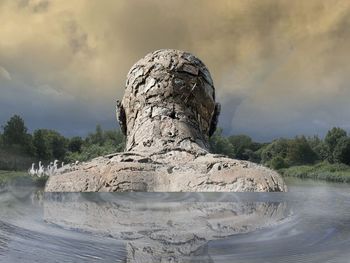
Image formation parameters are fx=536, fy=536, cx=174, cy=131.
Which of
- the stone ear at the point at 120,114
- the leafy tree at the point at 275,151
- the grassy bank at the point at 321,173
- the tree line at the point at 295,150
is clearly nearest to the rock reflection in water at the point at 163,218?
the grassy bank at the point at 321,173

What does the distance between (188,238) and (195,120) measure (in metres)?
4.10

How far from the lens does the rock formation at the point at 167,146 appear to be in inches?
134

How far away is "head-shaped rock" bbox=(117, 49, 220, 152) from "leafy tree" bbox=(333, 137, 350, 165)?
Result: 3918 centimetres

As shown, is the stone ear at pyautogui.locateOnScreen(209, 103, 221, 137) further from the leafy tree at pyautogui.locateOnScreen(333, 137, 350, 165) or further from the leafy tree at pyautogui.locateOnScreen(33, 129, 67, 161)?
the leafy tree at pyautogui.locateOnScreen(333, 137, 350, 165)

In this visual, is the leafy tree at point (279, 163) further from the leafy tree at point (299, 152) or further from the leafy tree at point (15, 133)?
the leafy tree at point (15, 133)

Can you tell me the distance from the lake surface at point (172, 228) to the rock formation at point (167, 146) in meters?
0.94

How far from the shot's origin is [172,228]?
1774mm

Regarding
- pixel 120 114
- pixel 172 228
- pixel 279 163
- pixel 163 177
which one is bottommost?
pixel 172 228

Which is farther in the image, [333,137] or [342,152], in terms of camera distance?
[333,137]

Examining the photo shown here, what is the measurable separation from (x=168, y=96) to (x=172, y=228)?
3819mm

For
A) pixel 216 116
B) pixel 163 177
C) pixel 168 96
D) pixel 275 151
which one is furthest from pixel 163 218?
pixel 275 151

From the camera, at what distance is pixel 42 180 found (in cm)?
391

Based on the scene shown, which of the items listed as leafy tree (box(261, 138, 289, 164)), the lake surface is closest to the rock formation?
the lake surface

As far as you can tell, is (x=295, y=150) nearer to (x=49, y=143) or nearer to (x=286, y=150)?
(x=286, y=150)
